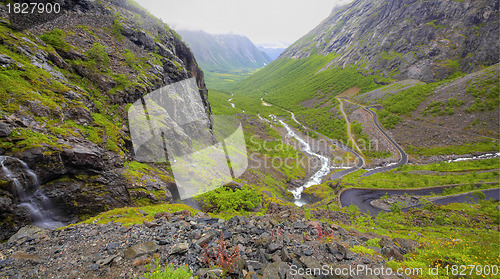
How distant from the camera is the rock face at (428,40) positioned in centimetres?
7538

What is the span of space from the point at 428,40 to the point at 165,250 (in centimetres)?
13540

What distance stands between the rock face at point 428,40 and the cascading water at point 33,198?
11756cm

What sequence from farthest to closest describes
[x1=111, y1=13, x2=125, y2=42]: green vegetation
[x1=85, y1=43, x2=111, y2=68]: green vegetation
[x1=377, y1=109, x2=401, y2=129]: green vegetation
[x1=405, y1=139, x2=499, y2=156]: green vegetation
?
[x1=377, y1=109, x2=401, y2=129]: green vegetation, [x1=405, y1=139, x2=499, y2=156]: green vegetation, [x1=111, y1=13, x2=125, y2=42]: green vegetation, [x1=85, y1=43, x2=111, y2=68]: green vegetation

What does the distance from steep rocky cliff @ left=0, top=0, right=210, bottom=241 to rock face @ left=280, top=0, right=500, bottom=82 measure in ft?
371

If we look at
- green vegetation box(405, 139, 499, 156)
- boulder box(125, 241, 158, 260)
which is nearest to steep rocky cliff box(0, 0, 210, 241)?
boulder box(125, 241, 158, 260)

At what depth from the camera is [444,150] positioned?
49.4m

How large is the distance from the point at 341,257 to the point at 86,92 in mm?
22966

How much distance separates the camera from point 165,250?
7.02m

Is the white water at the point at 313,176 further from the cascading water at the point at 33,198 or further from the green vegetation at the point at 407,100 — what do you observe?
the cascading water at the point at 33,198

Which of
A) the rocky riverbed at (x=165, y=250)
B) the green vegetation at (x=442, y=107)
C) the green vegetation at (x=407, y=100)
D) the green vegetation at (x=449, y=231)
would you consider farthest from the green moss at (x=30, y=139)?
the green vegetation at (x=407, y=100)

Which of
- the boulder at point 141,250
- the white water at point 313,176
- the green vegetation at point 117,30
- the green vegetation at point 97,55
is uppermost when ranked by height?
the green vegetation at point 117,30

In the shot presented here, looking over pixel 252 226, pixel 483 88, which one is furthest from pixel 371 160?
pixel 252 226

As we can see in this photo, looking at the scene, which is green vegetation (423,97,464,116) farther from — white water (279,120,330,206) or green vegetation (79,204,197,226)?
green vegetation (79,204,197,226)

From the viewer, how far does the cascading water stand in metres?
9.01
